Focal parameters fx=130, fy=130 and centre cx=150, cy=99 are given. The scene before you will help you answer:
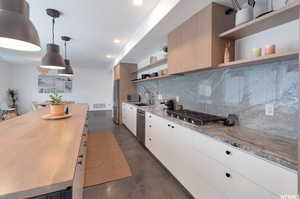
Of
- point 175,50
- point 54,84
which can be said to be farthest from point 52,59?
point 54,84

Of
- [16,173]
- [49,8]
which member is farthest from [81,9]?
[16,173]

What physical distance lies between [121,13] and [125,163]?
8.86 ft

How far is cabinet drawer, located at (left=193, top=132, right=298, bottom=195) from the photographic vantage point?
0.79 metres

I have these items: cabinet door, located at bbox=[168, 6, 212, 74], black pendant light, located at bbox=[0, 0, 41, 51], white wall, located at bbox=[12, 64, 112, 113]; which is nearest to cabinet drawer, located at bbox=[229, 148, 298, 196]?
cabinet door, located at bbox=[168, 6, 212, 74]

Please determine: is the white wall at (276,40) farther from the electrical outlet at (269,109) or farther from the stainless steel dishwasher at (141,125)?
the stainless steel dishwasher at (141,125)

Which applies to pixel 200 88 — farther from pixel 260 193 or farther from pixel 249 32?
pixel 260 193

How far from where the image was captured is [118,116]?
5109 mm

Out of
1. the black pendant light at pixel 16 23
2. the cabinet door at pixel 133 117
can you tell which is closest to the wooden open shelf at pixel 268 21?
the black pendant light at pixel 16 23

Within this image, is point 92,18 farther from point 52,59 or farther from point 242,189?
point 242,189

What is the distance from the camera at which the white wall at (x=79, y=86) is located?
696cm

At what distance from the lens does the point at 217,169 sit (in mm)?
1222

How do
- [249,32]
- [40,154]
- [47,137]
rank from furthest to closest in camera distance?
[249,32]
[47,137]
[40,154]

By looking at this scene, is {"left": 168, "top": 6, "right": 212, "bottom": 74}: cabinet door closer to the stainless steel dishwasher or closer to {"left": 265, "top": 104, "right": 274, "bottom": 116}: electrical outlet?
{"left": 265, "top": 104, "right": 274, "bottom": 116}: electrical outlet

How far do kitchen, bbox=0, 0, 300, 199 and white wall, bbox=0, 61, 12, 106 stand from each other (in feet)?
19.1
